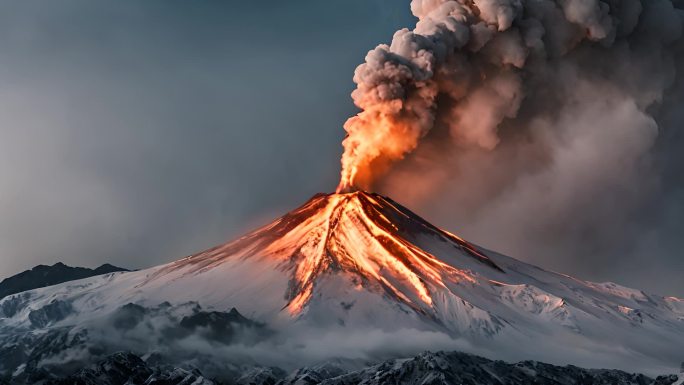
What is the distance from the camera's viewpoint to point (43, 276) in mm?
164875

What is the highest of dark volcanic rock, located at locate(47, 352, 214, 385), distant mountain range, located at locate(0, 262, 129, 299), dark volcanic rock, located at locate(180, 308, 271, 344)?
distant mountain range, located at locate(0, 262, 129, 299)

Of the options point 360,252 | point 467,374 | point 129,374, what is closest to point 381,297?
point 360,252

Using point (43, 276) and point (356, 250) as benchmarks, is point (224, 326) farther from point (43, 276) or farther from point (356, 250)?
point (43, 276)

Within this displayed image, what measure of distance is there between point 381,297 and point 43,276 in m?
97.0

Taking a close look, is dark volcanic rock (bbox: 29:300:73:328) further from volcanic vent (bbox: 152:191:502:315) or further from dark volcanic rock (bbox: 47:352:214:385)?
dark volcanic rock (bbox: 47:352:214:385)

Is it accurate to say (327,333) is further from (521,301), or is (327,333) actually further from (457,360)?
(521,301)

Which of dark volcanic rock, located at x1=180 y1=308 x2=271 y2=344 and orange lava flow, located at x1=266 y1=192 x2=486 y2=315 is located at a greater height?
orange lava flow, located at x1=266 y1=192 x2=486 y2=315

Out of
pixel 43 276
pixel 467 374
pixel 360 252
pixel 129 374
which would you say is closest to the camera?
pixel 467 374

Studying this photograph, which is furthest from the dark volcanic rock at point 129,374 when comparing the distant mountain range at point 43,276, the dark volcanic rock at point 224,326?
the distant mountain range at point 43,276

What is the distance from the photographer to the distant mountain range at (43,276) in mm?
160000

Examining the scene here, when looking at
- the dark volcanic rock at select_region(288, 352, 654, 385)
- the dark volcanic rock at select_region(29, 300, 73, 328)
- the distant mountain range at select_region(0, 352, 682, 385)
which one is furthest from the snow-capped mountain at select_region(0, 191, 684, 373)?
the dark volcanic rock at select_region(288, 352, 654, 385)

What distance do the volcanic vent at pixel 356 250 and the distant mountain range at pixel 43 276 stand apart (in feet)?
224

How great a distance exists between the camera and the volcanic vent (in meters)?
85.5

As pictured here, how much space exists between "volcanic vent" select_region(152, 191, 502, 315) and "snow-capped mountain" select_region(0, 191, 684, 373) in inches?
5.6
